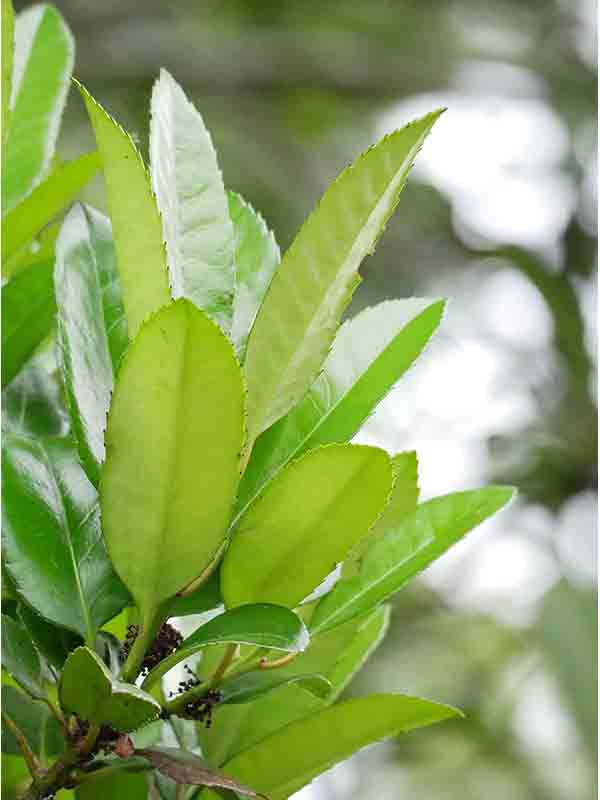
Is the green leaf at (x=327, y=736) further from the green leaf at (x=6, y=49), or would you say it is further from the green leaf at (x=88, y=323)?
the green leaf at (x=6, y=49)

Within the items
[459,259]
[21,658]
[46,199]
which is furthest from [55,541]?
[459,259]

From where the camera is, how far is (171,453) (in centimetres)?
38

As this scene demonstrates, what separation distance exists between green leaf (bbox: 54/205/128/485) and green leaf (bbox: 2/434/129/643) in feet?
0.09

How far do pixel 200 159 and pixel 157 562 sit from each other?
0.44 ft

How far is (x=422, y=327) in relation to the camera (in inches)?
18.0

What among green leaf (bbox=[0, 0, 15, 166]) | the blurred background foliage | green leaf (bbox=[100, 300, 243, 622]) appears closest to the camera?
green leaf (bbox=[100, 300, 243, 622])

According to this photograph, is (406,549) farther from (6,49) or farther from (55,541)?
(6,49)

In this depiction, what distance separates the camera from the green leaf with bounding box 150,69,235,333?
42cm

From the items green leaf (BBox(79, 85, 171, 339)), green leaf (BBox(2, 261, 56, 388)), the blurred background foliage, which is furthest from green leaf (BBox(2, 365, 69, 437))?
the blurred background foliage

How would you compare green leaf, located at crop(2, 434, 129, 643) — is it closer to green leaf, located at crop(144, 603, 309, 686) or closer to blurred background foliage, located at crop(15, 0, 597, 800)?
green leaf, located at crop(144, 603, 309, 686)

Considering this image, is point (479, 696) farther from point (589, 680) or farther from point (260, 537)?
point (260, 537)

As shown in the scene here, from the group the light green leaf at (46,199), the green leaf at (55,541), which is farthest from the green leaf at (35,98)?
Result: the green leaf at (55,541)

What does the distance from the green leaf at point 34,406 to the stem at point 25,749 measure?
11cm

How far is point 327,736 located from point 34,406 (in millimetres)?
174
